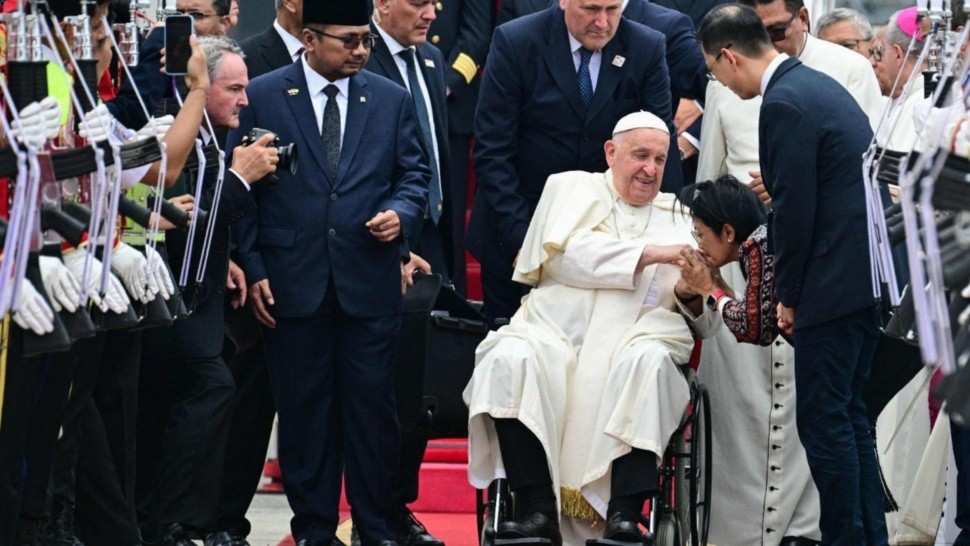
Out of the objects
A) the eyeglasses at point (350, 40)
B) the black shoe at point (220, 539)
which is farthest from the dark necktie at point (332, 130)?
the black shoe at point (220, 539)

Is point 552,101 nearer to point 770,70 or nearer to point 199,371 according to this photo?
point 770,70

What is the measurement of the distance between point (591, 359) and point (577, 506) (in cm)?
50

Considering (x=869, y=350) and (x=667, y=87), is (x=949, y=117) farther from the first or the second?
(x=667, y=87)

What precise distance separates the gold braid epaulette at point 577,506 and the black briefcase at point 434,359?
1.97 ft

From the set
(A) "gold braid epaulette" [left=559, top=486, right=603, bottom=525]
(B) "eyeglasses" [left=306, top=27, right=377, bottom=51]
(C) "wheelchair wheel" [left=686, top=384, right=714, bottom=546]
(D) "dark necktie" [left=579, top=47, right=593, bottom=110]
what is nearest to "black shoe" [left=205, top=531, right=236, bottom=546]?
(A) "gold braid epaulette" [left=559, top=486, right=603, bottom=525]

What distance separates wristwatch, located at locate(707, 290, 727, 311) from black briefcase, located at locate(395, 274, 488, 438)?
34.0 inches

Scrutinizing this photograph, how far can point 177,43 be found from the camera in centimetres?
557

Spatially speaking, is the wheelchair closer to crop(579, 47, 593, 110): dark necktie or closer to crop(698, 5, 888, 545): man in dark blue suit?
crop(698, 5, 888, 545): man in dark blue suit

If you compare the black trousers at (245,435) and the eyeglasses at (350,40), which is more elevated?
the eyeglasses at (350,40)

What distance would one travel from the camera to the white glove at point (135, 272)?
551cm

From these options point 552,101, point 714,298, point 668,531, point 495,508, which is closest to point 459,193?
point 552,101

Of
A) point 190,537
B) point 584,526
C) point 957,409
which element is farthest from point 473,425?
point 957,409

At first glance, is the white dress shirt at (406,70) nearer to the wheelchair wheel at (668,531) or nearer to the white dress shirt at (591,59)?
the white dress shirt at (591,59)

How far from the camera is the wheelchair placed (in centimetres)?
634
